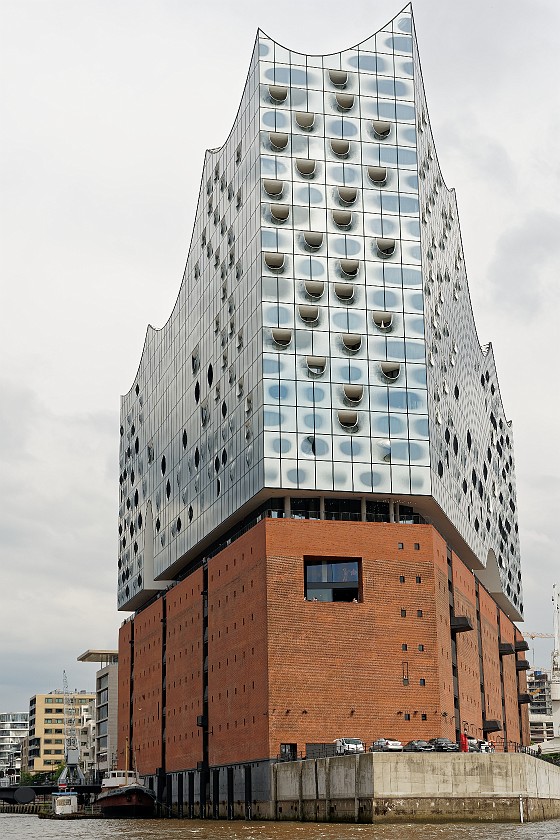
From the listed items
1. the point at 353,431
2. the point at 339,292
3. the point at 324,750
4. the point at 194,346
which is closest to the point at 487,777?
the point at 324,750

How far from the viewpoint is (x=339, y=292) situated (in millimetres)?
79062

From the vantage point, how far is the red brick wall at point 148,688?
10512 cm

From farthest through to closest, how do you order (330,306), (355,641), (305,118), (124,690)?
(124,690) < (305,118) < (330,306) < (355,641)

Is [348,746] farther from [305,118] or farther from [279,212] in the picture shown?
[305,118]

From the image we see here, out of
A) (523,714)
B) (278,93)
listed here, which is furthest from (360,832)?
(523,714)

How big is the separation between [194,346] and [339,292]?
23290 mm

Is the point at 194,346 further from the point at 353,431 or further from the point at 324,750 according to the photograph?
the point at 324,750

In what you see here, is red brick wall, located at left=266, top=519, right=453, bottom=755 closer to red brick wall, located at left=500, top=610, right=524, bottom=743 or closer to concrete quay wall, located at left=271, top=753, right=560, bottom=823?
concrete quay wall, located at left=271, top=753, right=560, bottom=823

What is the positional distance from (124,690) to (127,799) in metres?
22.5

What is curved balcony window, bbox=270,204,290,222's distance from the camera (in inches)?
3159

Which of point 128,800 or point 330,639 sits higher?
point 330,639

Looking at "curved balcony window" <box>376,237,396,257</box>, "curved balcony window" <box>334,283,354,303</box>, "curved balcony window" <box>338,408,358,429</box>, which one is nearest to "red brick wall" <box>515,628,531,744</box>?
"curved balcony window" <box>338,408,358,429</box>

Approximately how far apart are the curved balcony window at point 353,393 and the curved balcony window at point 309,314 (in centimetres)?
496

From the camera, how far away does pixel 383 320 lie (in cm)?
7894
